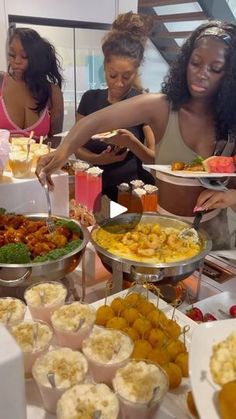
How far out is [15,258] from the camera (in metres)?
1.02

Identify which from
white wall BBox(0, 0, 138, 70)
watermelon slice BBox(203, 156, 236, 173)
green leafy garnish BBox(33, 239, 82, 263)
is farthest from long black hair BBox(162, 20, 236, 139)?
white wall BBox(0, 0, 138, 70)

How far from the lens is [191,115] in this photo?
1654 millimetres

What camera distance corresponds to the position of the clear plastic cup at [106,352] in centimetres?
71

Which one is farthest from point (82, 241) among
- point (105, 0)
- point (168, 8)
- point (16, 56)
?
point (168, 8)

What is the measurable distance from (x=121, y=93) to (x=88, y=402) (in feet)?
5.94

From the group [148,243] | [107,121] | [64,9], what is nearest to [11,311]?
[148,243]

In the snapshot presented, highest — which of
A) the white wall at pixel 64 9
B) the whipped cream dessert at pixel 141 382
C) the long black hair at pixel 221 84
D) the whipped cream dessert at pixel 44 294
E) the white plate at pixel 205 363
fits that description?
the white wall at pixel 64 9

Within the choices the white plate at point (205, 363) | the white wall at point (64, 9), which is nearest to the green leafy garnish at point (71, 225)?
the white plate at point (205, 363)

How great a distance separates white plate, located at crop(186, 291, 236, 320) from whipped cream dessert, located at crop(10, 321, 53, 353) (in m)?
0.42

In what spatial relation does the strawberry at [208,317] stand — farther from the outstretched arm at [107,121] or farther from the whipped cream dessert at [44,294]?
the outstretched arm at [107,121]

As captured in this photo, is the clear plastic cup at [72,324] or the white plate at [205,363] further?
the clear plastic cup at [72,324]

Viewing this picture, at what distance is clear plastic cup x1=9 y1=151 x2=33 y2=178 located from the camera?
1.42m

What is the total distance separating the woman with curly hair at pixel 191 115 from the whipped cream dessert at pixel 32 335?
793 millimetres
